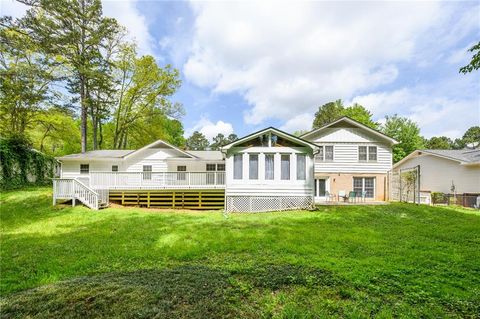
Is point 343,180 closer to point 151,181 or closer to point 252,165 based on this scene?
point 252,165

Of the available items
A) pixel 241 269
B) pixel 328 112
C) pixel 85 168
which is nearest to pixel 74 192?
pixel 85 168

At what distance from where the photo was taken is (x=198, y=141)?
7062 cm

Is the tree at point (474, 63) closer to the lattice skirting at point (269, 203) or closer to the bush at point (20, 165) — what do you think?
the lattice skirting at point (269, 203)

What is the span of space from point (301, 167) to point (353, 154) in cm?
570

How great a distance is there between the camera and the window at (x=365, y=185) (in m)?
16.6

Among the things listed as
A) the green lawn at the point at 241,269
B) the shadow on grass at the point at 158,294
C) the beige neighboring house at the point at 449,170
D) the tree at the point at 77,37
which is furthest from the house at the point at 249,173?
the shadow on grass at the point at 158,294

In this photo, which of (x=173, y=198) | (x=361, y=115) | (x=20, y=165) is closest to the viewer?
(x=173, y=198)

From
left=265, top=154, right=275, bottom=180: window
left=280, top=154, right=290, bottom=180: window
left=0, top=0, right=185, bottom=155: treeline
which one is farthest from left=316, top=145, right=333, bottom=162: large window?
left=0, top=0, right=185, bottom=155: treeline

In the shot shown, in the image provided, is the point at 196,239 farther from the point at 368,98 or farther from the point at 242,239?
the point at 368,98

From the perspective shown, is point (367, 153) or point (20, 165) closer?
point (367, 153)

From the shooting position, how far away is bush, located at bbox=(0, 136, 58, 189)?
17.1 meters

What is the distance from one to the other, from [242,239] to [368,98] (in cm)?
3479

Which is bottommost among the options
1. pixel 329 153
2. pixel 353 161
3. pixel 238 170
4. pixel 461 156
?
pixel 238 170

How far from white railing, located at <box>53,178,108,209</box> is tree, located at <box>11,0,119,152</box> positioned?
964 centimetres
